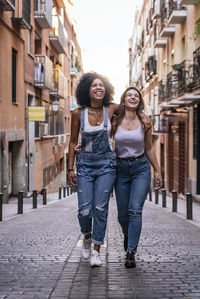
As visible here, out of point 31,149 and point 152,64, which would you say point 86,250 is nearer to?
point 31,149

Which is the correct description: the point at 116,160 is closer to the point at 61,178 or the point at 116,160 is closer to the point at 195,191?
the point at 195,191

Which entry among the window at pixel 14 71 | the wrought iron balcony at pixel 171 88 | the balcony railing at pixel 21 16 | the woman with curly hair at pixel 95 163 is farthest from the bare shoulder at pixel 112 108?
the wrought iron balcony at pixel 171 88

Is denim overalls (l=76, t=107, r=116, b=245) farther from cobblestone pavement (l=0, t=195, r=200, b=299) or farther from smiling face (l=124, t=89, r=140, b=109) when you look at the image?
cobblestone pavement (l=0, t=195, r=200, b=299)

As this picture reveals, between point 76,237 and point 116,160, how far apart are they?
249 centimetres

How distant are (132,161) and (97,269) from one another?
1.19 m

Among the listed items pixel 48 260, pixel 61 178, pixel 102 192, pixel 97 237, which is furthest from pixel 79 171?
pixel 61 178

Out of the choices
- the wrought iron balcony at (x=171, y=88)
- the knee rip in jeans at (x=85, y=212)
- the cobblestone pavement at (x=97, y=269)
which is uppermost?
the wrought iron balcony at (x=171, y=88)

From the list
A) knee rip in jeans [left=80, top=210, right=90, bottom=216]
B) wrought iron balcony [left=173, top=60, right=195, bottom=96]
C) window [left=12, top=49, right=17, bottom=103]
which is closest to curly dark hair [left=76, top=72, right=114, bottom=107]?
knee rip in jeans [left=80, top=210, right=90, bottom=216]

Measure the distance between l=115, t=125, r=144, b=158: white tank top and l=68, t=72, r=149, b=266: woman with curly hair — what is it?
0.34 ft

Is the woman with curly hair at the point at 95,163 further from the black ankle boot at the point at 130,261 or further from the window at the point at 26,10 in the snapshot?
the window at the point at 26,10

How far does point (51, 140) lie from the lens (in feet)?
101

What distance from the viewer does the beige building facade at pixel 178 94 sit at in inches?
748

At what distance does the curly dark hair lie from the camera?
5.32 meters

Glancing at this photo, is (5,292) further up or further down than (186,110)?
further down
